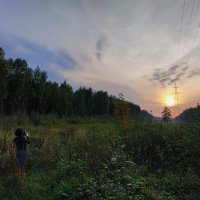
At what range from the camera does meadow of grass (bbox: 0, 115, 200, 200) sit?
7.35 m

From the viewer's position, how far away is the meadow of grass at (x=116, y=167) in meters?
7.35

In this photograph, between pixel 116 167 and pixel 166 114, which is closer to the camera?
pixel 116 167

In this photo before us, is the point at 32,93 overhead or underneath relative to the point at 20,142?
overhead

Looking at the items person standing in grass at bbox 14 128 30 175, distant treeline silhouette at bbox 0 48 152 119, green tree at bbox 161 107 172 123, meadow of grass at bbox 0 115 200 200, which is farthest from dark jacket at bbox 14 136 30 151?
distant treeline silhouette at bbox 0 48 152 119

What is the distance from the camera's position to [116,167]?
8.69 metres

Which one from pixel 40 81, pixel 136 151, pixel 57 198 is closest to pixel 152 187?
pixel 57 198

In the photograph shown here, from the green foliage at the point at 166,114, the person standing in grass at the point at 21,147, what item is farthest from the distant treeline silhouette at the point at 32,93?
the person standing in grass at the point at 21,147

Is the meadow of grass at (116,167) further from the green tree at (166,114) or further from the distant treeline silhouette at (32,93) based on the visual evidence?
the distant treeline silhouette at (32,93)

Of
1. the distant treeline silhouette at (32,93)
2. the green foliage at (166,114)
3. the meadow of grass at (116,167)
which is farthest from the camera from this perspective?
the distant treeline silhouette at (32,93)

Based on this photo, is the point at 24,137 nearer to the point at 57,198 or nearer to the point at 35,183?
the point at 35,183

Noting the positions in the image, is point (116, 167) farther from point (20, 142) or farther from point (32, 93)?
point (32, 93)

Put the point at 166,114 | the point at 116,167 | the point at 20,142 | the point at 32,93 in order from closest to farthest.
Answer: the point at 116,167, the point at 20,142, the point at 166,114, the point at 32,93

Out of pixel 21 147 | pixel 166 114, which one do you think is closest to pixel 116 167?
pixel 21 147

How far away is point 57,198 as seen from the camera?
719cm
